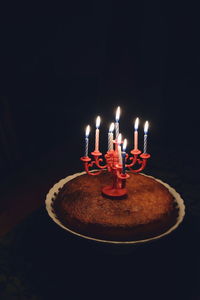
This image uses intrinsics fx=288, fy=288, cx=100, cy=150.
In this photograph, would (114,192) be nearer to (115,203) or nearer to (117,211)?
(115,203)

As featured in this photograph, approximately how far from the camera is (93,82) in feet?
21.9

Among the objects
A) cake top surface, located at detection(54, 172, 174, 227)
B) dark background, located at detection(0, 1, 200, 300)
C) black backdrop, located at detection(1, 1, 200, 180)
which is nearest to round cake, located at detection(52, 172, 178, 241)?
cake top surface, located at detection(54, 172, 174, 227)

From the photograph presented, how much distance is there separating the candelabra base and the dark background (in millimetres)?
1557

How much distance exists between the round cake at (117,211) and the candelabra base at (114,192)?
0.04 m

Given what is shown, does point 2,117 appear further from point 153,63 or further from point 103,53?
point 153,63

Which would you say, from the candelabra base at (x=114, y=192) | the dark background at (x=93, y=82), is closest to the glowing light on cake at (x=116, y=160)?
the candelabra base at (x=114, y=192)

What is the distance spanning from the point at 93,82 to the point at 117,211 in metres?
4.64

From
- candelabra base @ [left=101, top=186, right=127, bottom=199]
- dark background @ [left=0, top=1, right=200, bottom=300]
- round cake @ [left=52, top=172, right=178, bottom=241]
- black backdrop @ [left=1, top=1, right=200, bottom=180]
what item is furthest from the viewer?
black backdrop @ [left=1, top=1, right=200, bottom=180]

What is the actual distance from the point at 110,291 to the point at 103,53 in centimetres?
475

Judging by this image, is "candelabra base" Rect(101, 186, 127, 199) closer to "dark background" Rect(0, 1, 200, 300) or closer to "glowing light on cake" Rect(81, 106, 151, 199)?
"glowing light on cake" Rect(81, 106, 151, 199)

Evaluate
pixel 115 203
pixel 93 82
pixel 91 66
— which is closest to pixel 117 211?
pixel 115 203

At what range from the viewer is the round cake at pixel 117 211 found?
244 centimetres

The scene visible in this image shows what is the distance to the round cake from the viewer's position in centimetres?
244

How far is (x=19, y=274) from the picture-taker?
8.71ft
